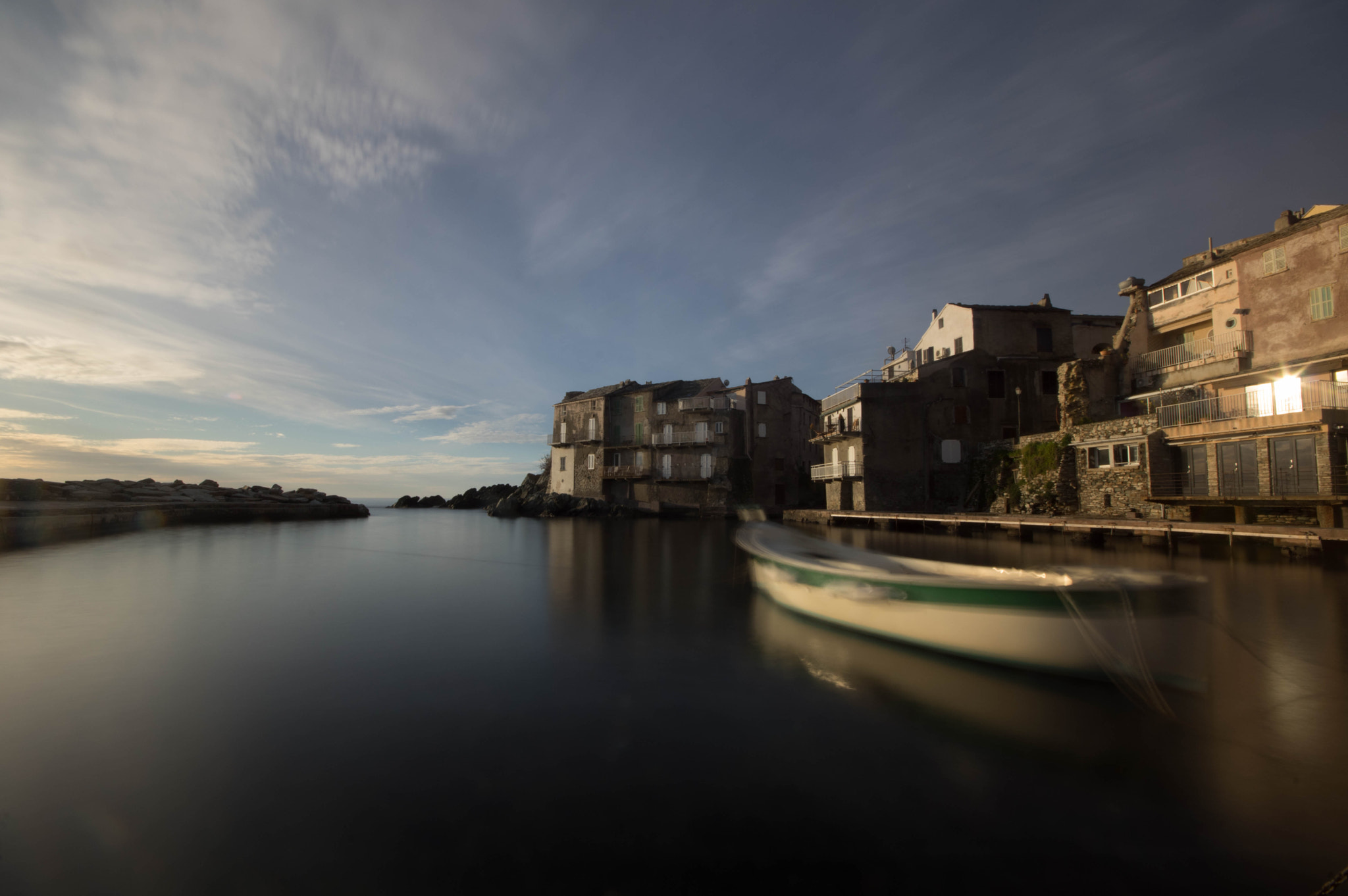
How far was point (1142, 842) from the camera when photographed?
149 inches

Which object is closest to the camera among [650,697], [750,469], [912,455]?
[650,697]

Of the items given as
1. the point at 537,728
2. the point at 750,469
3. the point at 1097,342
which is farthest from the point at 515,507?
the point at 537,728

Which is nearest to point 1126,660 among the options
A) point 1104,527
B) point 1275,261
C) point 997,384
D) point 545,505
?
point 1104,527

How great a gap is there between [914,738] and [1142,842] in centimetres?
182

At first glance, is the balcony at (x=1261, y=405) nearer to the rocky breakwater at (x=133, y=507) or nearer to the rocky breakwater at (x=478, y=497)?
the rocky breakwater at (x=133, y=507)

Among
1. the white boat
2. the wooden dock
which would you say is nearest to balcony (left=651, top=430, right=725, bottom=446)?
the wooden dock

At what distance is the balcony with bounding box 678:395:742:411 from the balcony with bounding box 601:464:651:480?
6058 millimetres

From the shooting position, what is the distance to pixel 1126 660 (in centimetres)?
613

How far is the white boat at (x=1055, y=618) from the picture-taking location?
5832mm

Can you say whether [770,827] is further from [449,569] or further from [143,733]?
[449,569]

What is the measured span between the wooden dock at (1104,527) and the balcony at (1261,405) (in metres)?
3.44

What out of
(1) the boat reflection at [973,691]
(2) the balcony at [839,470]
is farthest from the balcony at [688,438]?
(1) the boat reflection at [973,691]

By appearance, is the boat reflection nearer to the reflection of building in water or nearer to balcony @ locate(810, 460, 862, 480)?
the reflection of building in water

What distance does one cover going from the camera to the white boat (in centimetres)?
583
